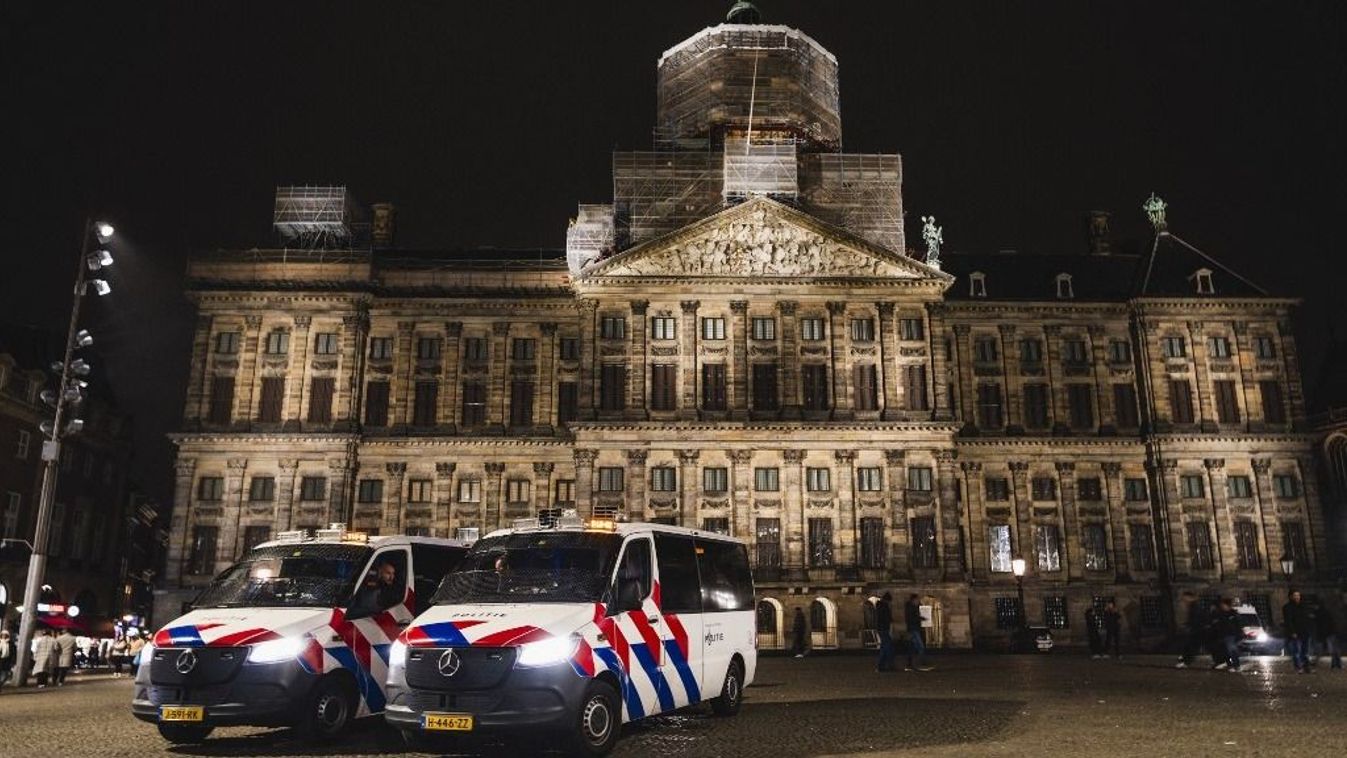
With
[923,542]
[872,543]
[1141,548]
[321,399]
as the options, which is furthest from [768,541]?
[321,399]

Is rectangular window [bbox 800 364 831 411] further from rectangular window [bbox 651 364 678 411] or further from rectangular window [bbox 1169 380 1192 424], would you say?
rectangular window [bbox 1169 380 1192 424]

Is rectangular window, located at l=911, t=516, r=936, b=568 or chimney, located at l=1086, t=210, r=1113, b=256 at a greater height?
chimney, located at l=1086, t=210, r=1113, b=256

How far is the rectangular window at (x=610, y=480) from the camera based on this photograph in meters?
43.0

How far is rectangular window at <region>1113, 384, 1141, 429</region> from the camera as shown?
48.3 meters

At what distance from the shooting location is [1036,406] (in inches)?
1918

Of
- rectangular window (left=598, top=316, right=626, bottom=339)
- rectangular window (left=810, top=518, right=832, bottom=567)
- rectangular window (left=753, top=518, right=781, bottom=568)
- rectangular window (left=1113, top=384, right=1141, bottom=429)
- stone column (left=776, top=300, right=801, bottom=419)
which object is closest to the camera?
rectangular window (left=753, top=518, right=781, bottom=568)

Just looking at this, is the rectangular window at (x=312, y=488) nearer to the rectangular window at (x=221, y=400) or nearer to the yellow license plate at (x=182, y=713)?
the rectangular window at (x=221, y=400)

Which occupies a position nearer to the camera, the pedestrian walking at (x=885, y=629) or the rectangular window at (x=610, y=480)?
the pedestrian walking at (x=885, y=629)

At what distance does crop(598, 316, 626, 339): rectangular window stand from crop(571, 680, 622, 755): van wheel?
114 ft

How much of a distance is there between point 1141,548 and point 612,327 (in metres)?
29.8

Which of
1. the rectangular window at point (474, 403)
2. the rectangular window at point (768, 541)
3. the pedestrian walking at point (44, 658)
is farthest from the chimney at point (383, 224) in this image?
the pedestrian walking at point (44, 658)

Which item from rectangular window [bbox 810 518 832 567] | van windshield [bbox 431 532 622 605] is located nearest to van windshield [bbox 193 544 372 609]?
van windshield [bbox 431 532 622 605]

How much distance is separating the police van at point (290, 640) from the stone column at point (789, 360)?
103 feet

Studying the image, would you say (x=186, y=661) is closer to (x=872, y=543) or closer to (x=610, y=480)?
(x=610, y=480)
